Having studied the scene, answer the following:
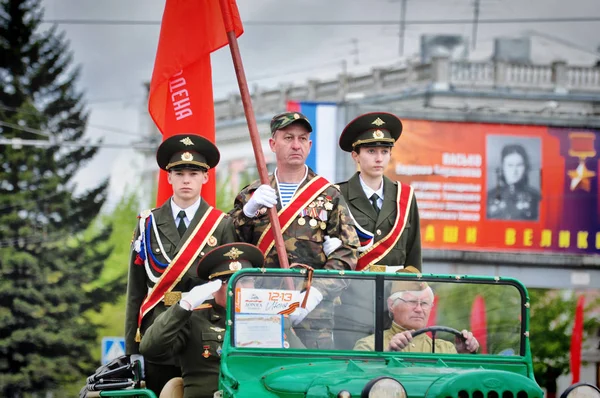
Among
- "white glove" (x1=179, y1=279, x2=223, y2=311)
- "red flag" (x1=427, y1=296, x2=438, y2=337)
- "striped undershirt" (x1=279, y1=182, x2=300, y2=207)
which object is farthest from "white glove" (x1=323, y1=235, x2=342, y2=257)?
"red flag" (x1=427, y1=296, x2=438, y2=337)

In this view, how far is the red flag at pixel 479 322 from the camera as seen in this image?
7219mm

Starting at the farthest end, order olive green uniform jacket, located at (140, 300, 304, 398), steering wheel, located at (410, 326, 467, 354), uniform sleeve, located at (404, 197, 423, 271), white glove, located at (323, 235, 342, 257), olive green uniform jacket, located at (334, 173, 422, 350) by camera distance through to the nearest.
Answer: uniform sleeve, located at (404, 197, 423, 271) → olive green uniform jacket, located at (334, 173, 422, 350) → white glove, located at (323, 235, 342, 257) → olive green uniform jacket, located at (140, 300, 304, 398) → steering wheel, located at (410, 326, 467, 354)

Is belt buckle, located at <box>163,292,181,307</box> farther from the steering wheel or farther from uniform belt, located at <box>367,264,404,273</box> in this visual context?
the steering wheel

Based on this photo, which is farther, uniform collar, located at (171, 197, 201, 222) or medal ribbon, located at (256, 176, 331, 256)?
uniform collar, located at (171, 197, 201, 222)

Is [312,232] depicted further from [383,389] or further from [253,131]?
[383,389]

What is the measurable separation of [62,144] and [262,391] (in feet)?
114

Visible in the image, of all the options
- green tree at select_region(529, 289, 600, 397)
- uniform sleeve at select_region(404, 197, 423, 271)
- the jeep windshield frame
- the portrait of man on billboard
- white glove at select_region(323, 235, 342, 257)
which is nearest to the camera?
the jeep windshield frame

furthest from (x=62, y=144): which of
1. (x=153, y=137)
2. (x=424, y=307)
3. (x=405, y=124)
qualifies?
(x=424, y=307)

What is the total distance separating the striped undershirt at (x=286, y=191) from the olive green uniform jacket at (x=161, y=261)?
0.37m

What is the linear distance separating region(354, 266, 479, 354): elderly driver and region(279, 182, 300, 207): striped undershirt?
1.50 meters

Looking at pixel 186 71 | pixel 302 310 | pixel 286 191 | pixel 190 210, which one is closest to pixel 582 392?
pixel 302 310

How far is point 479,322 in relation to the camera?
726 centimetres

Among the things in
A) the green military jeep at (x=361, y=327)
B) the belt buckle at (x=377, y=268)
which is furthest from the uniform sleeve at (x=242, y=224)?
the green military jeep at (x=361, y=327)

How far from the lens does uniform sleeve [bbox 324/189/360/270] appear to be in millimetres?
8094
